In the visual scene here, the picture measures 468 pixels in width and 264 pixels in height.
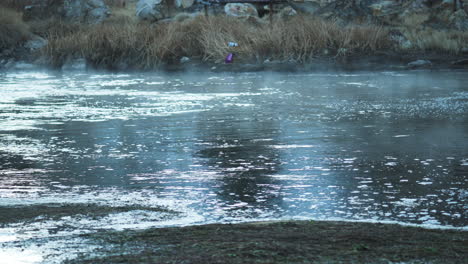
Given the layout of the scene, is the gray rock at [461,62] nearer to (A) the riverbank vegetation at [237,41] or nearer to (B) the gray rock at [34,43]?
(A) the riverbank vegetation at [237,41]

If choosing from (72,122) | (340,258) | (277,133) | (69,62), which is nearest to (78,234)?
(340,258)

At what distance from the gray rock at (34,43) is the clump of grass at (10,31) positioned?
347mm

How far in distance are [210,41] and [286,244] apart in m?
26.4

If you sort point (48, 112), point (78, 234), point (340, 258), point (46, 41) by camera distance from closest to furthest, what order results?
1. point (340, 258)
2. point (78, 234)
3. point (48, 112)
4. point (46, 41)

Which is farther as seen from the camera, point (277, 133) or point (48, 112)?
point (48, 112)

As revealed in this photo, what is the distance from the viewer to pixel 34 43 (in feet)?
120

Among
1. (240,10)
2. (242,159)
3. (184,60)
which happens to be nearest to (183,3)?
(240,10)

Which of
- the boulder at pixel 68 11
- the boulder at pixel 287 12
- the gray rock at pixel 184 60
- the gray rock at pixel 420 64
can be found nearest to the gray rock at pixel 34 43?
the boulder at pixel 68 11

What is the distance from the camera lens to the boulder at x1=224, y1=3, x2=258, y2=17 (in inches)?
1566

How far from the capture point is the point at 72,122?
655 inches

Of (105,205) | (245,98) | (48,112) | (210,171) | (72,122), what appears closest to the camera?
(105,205)

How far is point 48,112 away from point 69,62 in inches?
603

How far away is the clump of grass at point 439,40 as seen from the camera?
31.5m

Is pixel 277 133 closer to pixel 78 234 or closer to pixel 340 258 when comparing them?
pixel 78 234
